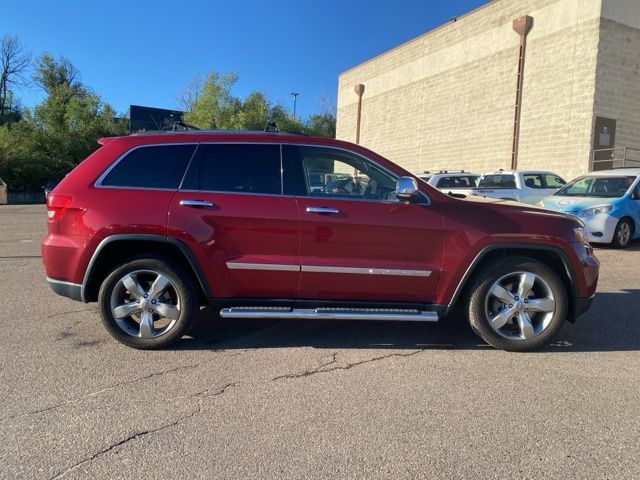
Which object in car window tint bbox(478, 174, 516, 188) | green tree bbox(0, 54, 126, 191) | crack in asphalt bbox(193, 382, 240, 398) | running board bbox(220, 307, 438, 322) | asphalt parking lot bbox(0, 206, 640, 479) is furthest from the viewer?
green tree bbox(0, 54, 126, 191)

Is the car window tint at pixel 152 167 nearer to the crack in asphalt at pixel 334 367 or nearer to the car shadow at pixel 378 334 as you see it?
the car shadow at pixel 378 334

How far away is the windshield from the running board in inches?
361

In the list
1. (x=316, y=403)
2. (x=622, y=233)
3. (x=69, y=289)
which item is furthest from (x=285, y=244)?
(x=622, y=233)

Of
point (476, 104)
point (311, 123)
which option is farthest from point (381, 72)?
point (311, 123)

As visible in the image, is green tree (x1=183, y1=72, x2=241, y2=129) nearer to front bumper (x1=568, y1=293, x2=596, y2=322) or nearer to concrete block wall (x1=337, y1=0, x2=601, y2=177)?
concrete block wall (x1=337, y1=0, x2=601, y2=177)

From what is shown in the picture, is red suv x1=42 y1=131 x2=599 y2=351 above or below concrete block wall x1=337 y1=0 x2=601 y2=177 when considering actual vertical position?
below

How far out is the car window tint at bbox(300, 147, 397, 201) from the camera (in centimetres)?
450

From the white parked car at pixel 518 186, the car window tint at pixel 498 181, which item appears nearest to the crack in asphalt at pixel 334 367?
the white parked car at pixel 518 186

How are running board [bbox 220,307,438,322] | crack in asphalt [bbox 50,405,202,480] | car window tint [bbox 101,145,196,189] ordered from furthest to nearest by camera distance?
car window tint [bbox 101,145,196,189], running board [bbox 220,307,438,322], crack in asphalt [bbox 50,405,202,480]

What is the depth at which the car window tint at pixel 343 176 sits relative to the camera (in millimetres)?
4500

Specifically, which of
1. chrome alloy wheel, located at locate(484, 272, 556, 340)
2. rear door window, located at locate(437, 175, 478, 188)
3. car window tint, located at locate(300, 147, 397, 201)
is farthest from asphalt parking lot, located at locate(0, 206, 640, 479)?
rear door window, located at locate(437, 175, 478, 188)

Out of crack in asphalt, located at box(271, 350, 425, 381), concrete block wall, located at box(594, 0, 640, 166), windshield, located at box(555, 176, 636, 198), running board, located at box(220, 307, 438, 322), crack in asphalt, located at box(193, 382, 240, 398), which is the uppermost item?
concrete block wall, located at box(594, 0, 640, 166)

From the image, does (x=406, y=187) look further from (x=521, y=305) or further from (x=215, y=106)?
(x=215, y=106)

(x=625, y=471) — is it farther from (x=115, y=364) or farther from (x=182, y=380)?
(x=115, y=364)
